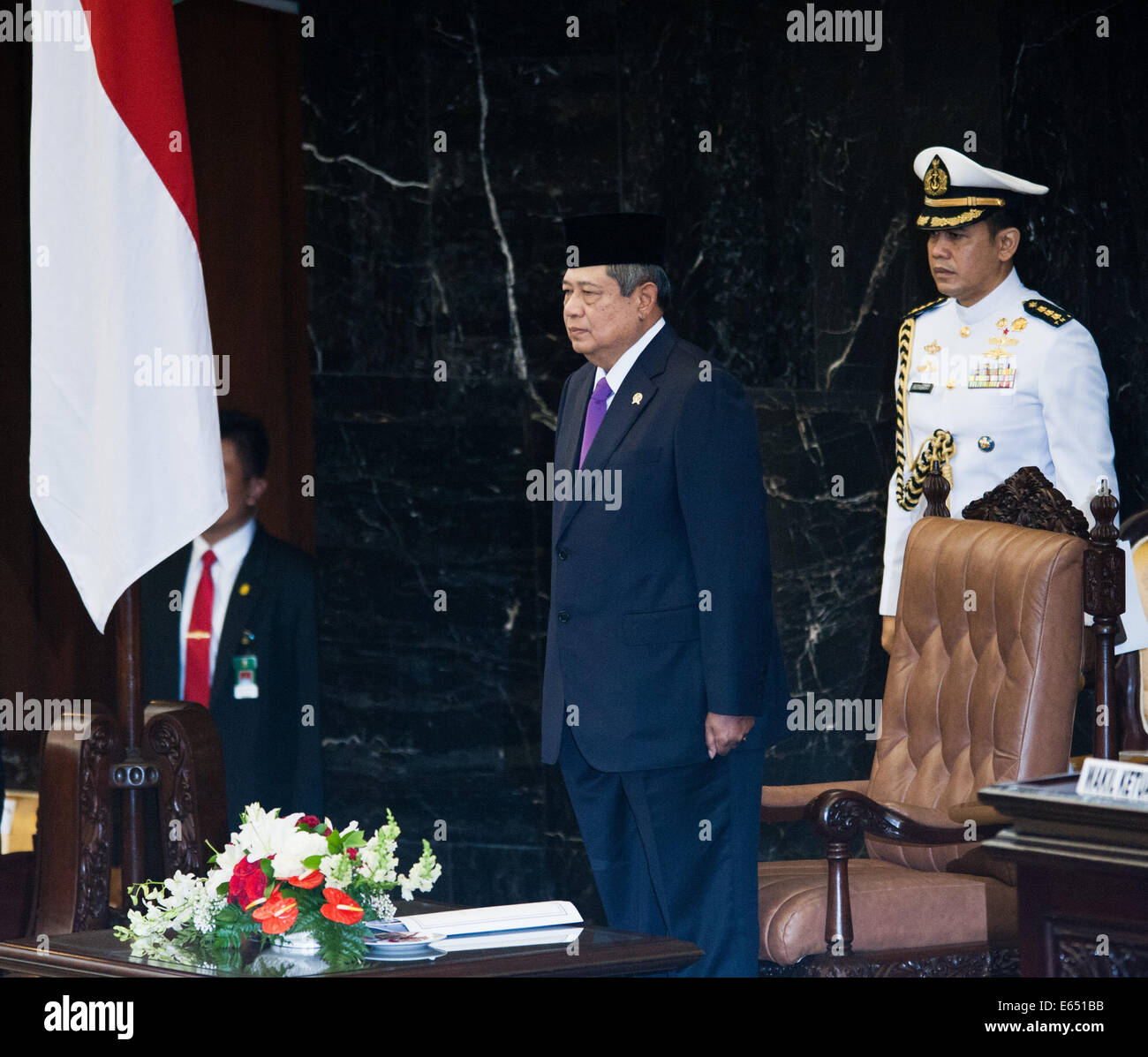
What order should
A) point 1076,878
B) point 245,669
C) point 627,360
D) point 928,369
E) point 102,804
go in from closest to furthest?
point 1076,878
point 102,804
point 627,360
point 928,369
point 245,669

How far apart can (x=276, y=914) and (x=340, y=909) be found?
8cm

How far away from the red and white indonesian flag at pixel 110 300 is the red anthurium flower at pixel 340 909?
955 mm

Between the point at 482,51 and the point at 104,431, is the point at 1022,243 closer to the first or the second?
the point at 482,51

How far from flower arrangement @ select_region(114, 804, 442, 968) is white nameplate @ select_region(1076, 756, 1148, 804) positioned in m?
0.91

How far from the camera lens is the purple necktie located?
3604 millimetres

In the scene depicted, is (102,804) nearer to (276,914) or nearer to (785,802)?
(276,914)

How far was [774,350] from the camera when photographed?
4625 mm

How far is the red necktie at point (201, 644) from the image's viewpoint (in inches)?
202

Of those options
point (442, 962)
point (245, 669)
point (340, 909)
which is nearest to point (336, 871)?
point (340, 909)

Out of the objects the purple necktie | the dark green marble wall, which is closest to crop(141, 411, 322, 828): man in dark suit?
the dark green marble wall

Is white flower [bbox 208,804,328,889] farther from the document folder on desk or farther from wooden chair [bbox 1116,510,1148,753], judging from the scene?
wooden chair [bbox 1116,510,1148,753]

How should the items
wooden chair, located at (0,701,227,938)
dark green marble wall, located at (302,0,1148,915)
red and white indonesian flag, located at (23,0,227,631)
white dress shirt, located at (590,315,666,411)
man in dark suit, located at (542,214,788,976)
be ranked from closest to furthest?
wooden chair, located at (0,701,227,938) → red and white indonesian flag, located at (23,0,227,631) → man in dark suit, located at (542,214,788,976) → white dress shirt, located at (590,315,666,411) → dark green marble wall, located at (302,0,1148,915)

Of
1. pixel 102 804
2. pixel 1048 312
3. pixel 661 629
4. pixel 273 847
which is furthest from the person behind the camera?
pixel 1048 312

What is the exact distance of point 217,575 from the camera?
5.16 m
